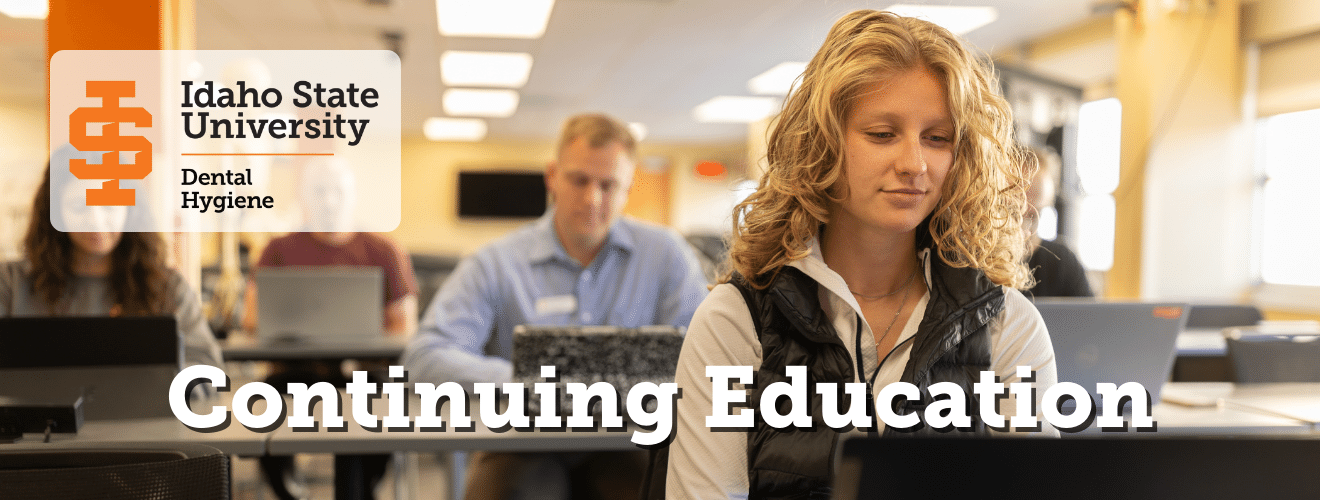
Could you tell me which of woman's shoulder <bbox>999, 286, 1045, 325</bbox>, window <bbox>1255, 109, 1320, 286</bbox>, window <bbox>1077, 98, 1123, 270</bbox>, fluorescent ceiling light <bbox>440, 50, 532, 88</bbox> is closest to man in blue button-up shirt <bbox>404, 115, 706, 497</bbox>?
woman's shoulder <bbox>999, 286, 1045, 325</bbox>

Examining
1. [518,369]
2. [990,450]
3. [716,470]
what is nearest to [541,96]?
[518,369]

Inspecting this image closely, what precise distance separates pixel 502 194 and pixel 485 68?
5771 millimetres

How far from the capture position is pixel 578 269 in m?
2.53

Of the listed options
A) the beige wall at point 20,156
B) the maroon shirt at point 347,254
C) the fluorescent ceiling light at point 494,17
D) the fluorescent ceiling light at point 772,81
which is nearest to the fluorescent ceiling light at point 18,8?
the beige wall at point 20,156

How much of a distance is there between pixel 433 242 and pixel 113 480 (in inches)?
474

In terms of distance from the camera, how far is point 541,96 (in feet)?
27.6

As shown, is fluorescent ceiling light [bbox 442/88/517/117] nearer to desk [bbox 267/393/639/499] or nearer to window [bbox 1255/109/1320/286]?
window [bbox 1255/109/1320/286]

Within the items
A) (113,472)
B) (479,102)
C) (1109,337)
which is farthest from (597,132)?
(479,102)

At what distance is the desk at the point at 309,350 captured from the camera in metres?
3.43

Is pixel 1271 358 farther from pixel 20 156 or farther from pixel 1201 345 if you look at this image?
pixel 20 156

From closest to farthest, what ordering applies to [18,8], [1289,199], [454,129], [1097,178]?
[18,8], [1289,199], [1097,178], [454,129]

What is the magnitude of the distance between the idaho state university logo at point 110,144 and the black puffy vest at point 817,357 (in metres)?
2.01

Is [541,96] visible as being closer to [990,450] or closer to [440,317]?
[440,317]

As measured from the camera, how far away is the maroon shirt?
3945 mm
